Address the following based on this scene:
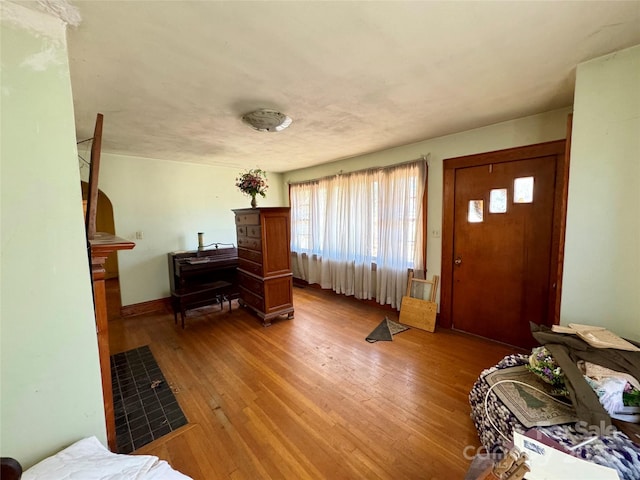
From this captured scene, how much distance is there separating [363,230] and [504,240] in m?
1.85

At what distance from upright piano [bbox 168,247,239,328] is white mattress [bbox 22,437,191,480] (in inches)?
99.5

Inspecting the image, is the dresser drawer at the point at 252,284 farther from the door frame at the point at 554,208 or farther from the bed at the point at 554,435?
the bed at the point at 554,435

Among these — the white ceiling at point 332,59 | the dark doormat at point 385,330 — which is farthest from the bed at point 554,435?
the white ceiling at point 332,59

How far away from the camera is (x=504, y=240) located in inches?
108

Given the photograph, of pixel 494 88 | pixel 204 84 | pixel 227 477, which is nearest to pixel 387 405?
Answer: pixel 227 477

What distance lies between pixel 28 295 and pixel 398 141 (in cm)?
348

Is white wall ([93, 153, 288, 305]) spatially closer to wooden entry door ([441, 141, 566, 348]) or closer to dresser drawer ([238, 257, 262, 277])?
dresser drawer ([238, 257, 262, 277])

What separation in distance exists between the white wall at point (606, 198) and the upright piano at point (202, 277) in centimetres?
388

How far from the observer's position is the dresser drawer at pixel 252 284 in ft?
11.4

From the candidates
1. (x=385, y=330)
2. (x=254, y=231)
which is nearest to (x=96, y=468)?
(x=254, y=231)

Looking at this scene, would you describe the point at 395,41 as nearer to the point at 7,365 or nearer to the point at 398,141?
the point at 398,141

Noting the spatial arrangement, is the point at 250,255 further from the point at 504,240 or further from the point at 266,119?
the point at 504,240

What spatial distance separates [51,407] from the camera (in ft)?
3.66

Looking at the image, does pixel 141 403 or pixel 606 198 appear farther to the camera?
pixel 141 403
